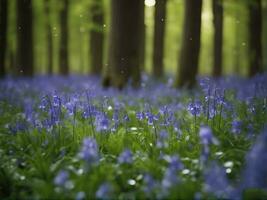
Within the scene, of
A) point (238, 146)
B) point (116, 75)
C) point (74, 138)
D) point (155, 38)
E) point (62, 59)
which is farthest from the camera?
point (62, 59)

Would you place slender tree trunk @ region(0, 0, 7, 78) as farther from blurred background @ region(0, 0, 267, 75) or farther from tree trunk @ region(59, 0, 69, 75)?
tree trunk @ region(59, 0, 69, 75)

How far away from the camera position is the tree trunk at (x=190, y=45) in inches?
432

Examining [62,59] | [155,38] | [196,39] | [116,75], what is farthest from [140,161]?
[62,59]

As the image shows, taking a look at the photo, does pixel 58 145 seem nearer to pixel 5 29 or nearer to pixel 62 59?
pixel 5 29

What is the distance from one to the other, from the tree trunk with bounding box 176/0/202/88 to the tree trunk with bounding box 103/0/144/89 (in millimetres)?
1435

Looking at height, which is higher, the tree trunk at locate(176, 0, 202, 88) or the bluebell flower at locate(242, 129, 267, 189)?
the tree trunk at locate(176, 0, 202, 88)

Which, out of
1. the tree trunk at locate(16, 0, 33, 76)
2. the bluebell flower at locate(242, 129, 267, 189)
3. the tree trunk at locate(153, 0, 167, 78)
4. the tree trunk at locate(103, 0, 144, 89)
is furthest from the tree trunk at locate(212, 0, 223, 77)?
the bluebell flower at locate(242, 129, 267, 189)

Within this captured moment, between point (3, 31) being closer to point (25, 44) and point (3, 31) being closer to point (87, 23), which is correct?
point (25, 44)

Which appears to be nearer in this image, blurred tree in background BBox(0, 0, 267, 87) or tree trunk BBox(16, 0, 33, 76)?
blurred tree in background BBox(0, 0, 267, 87)

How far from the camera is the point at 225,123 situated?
5082 mm

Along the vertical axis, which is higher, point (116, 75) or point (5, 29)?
point (5, 29)

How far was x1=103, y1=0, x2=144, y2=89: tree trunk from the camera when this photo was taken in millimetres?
10805

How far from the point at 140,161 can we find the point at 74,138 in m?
1.23

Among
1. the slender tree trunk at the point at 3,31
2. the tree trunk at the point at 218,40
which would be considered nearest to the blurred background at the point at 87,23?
the tree trunk at the point at 218,40
